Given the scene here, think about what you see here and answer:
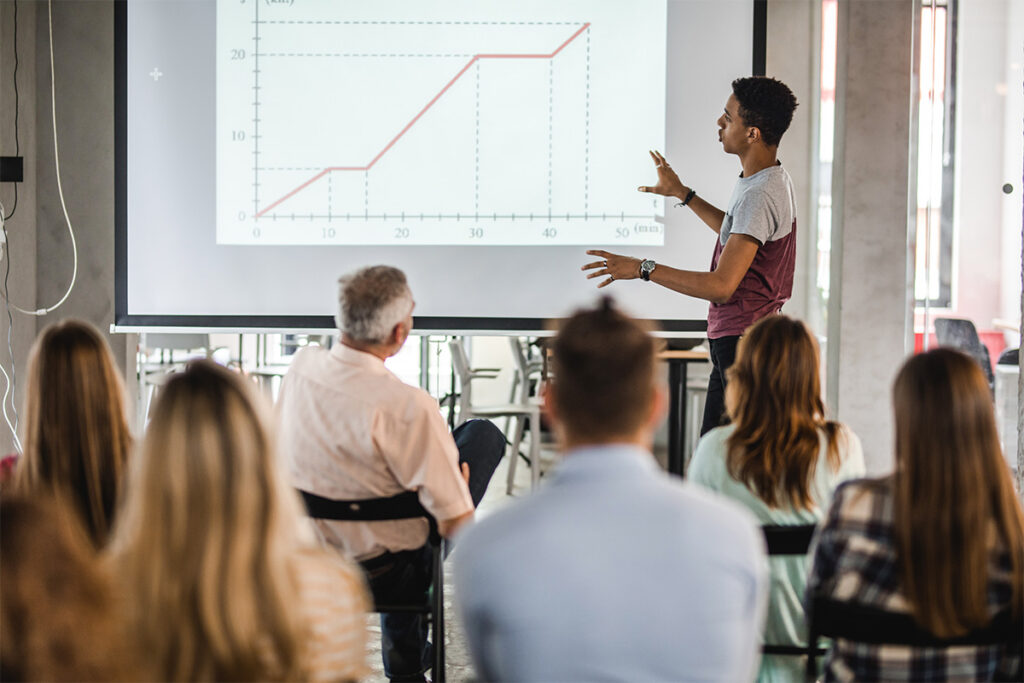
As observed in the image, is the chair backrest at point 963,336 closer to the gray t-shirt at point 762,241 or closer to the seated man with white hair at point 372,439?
the gray t-shirt at point 762,241

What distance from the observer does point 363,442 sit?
2072 millimetres

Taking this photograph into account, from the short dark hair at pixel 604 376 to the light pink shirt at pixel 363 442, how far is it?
941 mm

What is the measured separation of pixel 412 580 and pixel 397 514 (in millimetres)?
159

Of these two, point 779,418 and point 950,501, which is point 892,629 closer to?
point 950,501

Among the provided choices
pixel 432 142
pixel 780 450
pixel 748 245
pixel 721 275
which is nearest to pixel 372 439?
pixel 780 450

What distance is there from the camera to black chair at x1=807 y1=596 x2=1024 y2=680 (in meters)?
1.34

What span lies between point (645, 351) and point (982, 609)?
24.0 inches

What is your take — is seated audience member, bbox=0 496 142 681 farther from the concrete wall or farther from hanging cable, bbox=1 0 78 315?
the concrete wall

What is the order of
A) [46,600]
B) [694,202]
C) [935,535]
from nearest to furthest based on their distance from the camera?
[46,600] → [935,535] → [694,202]

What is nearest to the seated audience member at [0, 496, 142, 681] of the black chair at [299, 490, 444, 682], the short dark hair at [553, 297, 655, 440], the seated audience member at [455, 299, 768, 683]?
the seated audience member at [455, 299, 768, 683]

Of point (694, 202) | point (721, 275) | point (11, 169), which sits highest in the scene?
point (11, 169)

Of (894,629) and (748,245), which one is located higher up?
(748,245)

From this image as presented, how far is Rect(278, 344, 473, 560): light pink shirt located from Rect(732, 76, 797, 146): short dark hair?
1.44m

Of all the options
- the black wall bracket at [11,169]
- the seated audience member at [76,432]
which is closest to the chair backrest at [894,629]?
the seated audience member at [76,432]
